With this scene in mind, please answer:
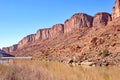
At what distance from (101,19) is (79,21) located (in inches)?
632

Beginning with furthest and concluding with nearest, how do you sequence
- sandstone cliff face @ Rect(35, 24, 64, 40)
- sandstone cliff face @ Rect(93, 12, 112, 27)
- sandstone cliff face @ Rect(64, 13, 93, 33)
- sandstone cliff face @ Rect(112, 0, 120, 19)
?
1. sandstone cliff face @ Rect(35, 24, 64, 40)
2. sandstone cliff face @ Rect(64, 13, 93, 33)
3. sandstone cliff face @ Rect(93, 12, 112, 27)
4. sandstone cliff face @ Rect(112, 0, 120, 19)

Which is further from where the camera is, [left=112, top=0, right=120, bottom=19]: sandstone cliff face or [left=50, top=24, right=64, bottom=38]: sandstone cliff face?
[left=50, top=24, right=64, bottom=38]: sandstone cliff face

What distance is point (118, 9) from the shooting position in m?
101

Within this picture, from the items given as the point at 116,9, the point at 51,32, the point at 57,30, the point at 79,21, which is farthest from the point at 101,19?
the point at 51,32

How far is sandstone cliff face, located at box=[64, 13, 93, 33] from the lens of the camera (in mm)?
141250

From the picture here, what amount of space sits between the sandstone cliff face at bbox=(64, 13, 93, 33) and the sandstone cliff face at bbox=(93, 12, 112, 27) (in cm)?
546

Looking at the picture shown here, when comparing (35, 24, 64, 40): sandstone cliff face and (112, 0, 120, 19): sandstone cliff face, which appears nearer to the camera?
(112, 0, 120, 19): sandstone cliff face

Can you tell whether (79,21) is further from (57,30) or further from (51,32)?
Answer: (51,32)

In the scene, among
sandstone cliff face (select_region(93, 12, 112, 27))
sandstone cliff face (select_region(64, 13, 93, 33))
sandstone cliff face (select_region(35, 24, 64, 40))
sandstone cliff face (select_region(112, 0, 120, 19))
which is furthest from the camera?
sandstone cliff face (select_region(35, 24, 64, 40))

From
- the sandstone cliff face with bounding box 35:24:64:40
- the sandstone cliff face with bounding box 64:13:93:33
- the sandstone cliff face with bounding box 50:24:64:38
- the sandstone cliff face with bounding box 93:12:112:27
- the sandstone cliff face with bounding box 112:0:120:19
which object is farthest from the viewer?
the sandstone cliff face with bounding box 35:24:64:40

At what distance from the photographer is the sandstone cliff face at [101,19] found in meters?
130

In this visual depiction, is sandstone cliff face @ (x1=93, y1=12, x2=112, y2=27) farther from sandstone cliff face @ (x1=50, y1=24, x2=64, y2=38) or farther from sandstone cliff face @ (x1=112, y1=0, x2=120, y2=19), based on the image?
sandstone cliff face @ (x1=50, y1=24, x2=64, y2=38)

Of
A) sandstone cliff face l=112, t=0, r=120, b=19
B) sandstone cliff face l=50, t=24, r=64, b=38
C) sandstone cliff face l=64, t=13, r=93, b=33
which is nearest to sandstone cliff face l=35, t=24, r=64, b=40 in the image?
sandstone cliff face l=50, t=24, r=64, b=38

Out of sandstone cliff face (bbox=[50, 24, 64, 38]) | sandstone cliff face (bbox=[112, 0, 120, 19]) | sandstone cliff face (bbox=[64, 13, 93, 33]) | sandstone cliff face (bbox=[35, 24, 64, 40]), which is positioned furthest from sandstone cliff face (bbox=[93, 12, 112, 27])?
sandstone cliff face (bbox=[35, 24, 64, 40])
